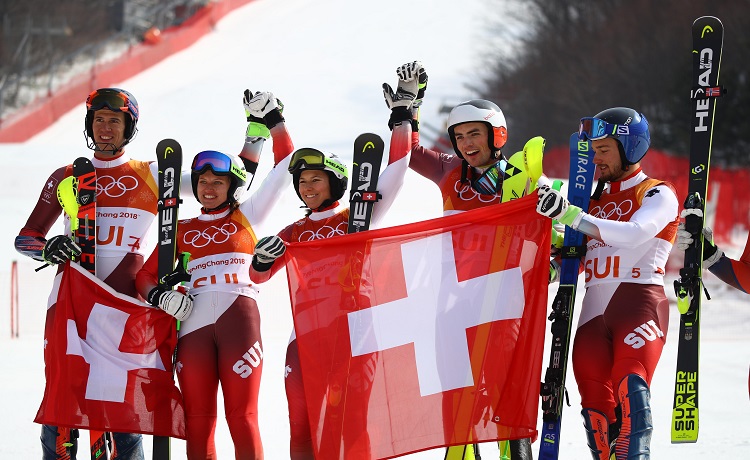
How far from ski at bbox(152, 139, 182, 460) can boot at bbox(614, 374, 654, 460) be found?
2.31 metres

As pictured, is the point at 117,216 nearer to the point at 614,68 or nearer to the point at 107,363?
the point at 107,363

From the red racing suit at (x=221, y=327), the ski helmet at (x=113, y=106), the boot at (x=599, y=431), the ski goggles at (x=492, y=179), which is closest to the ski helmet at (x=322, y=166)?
the red racing suit at (x=221, y=327)

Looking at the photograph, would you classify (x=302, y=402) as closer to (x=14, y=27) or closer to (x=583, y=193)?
(x=583, y=193)

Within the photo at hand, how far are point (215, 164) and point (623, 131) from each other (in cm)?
210

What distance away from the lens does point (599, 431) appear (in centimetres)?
574

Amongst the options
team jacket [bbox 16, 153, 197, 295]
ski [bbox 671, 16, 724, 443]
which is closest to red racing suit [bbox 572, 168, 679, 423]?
ski [bbox 671, 16, 724, 443]

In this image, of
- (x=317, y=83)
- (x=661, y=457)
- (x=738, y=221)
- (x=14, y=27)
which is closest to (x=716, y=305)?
(x=738, y=221)

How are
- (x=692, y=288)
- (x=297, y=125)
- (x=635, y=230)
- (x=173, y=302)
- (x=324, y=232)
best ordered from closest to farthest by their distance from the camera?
1. (x=635, y=230)
2. (x=692, y=288)
3. (x=173, y=302)
4. (x=324, y=232)
5. (x=297, y=125)

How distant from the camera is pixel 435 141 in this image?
32.0m

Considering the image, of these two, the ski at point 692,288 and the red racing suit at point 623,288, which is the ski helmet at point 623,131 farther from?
the ski at point 692,288

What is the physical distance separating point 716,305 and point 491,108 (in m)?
9.45

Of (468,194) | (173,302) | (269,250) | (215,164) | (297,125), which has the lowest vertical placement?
(173,302)

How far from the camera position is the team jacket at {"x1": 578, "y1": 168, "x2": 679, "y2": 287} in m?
5.69

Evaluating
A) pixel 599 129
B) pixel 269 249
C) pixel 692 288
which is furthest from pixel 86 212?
pixel 692 288
